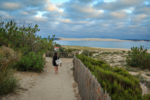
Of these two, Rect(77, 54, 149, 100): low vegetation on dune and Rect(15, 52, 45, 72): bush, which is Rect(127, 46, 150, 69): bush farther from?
Rect(77, 54, 149, 100): low vegetation on dune

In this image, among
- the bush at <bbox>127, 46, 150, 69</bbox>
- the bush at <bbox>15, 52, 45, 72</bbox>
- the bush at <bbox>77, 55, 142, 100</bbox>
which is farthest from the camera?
the bush at <bbox>127, 46, 150, 69</bbox>

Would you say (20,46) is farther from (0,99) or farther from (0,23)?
(0,99)

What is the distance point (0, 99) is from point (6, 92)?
14.4 inches

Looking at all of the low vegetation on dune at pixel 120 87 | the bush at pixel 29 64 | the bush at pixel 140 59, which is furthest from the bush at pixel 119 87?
the bush at pixel 140 59

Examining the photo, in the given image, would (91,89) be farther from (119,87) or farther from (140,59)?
(140,59)

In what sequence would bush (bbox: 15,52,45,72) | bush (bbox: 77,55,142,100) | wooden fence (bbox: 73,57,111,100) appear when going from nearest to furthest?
1. wooden fence (bbox: 73,57,111,100)
2. bush (bbox: 77,55,142,100)
3. bush (bbox: 15,52,45,72)

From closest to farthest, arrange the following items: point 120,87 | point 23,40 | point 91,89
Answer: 1. point 120,87
2. point 91,89
3. point 23,40

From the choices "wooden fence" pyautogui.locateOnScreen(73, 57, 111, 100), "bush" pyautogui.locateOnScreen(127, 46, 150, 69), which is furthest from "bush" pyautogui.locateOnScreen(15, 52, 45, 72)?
"bush" pyautogui.locateOnScreen(127, 46, 150, 69)

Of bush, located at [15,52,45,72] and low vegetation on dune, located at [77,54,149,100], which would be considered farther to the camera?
bush, located at [15,52,45,72]

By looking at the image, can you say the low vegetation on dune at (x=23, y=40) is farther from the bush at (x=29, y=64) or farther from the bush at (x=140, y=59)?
the bush at (x=140, y=59)

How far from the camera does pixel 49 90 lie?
6.18 meters

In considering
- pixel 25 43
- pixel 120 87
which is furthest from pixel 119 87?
pixel 25 43

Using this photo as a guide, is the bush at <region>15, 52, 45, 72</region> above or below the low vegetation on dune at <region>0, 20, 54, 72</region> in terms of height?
below

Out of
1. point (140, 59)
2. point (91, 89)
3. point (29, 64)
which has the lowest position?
point (29, 64)
